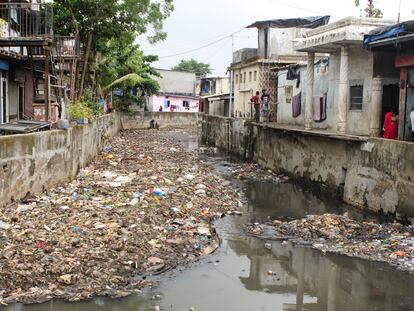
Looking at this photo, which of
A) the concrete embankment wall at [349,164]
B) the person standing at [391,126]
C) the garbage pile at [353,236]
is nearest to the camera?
the garbage pile at [353,236]

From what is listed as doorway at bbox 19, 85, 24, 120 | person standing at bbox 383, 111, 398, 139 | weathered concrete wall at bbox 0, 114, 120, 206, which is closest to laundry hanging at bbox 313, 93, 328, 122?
person standing at bbox 383, 111, 398, 139

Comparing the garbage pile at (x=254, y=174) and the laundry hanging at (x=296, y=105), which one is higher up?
the laundry hanging at (x=296, y=105)

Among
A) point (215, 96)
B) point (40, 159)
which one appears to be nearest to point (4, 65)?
point (40, 159)

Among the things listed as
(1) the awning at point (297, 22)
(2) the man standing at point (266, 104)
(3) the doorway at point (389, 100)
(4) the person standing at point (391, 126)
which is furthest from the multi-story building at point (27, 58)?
(1) the awning at point (297, 22)

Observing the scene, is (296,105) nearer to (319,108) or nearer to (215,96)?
(319,108)

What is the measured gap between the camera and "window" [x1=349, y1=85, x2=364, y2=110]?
17.6m

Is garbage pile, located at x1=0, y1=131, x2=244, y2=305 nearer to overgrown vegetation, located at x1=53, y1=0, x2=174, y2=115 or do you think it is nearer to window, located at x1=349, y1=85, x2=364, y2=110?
window, located at x1=349, y1=85, x2=364, y2=110

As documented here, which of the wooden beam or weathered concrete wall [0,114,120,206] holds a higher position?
the wooden beam

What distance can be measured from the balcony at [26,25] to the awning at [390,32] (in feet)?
30.5

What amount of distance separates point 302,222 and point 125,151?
13535mm

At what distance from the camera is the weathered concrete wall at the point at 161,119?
42.3 m

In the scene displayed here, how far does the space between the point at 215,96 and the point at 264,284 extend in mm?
36801

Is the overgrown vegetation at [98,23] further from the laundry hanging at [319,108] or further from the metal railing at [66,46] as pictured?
the laundry hanging at [319,108]

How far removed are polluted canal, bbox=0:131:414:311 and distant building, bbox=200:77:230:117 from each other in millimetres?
31950
